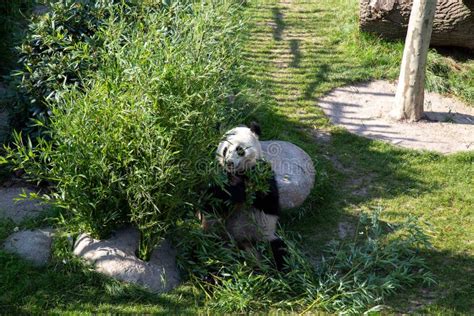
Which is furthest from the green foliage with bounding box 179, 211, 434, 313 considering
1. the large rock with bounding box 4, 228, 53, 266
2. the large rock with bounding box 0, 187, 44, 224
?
the large rock with bounding box 0, 187, 44, 224

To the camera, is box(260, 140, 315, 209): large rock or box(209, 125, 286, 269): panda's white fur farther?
box(260, 140, 315, 209): large rock

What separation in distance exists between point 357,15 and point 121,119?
5715 millimetres

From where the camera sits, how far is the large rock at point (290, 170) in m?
5.43

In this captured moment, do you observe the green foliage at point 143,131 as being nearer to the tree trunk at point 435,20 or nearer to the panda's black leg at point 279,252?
the panda's black leg at point 279,252

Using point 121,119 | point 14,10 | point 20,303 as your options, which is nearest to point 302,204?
point 121,119

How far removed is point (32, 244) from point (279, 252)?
1834mm

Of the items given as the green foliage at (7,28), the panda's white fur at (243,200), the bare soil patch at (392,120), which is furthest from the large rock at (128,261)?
the green foliage at (7,28)

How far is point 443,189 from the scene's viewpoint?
591 cm

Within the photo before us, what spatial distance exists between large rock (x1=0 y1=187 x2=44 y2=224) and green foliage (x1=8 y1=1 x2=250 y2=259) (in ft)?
3.00

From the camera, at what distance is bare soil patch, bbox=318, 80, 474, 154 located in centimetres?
670

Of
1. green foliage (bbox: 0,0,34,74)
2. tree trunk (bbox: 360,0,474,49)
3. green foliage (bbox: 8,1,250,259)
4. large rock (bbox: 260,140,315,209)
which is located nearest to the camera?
green foliage (bbox: 8,1,250,259)

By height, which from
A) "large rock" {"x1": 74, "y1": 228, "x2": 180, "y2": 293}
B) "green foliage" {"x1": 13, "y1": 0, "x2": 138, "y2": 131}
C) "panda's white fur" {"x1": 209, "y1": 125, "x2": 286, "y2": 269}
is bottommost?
"large rock" {"x1": 74, "y1": 228, "x2": 180, "y2": 293}

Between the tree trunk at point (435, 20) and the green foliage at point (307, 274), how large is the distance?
3.86 metres

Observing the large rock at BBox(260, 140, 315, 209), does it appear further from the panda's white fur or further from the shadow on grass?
the shadow on grass
